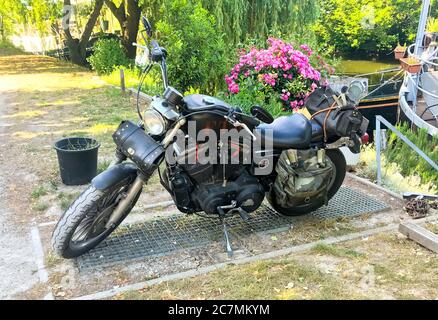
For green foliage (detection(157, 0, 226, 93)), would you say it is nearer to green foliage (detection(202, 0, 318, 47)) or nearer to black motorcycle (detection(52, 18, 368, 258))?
green foliage (detection(202, 0, 318, 47))

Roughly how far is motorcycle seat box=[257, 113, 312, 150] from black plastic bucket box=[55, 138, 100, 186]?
2134 millimetres

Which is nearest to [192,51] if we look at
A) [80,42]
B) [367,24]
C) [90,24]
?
[90,24]

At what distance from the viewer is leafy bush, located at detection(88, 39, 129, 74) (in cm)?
1353

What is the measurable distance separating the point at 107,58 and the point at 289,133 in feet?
36.5

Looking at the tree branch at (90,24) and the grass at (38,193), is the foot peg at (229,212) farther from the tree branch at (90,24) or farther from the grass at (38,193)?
the tree branch at (90,24)

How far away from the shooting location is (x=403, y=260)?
3498 mm

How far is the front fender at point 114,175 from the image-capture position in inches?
128

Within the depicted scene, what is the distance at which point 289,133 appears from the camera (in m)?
3.64

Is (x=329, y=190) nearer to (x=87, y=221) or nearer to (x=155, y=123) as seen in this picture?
(x=155, y=123)

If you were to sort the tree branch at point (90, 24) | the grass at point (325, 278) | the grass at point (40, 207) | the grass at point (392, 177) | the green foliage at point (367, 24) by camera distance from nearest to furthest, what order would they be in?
1. the grass at point (325, 278)
2. the grass at point (40, 207)
3. the grass at point (392, 177)
4. the tree branch at point (90, 24)
5. the green foliage at point (367, 24)

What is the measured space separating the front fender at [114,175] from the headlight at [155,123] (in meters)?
0.36

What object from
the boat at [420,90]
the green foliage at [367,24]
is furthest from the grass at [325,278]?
the green foliage at [367,24]
